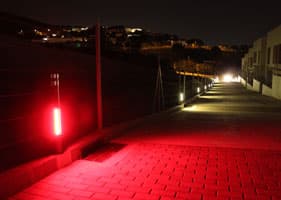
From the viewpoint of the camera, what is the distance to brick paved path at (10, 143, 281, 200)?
4.39 meters

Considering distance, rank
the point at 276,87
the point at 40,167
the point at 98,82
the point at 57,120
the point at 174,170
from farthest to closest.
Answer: the point at 276,87 → the point at 98,82 → the point at 57,120 → the point at 174,170 → the point at 40,167

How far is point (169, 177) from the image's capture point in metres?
5.09

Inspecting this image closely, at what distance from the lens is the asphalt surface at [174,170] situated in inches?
175

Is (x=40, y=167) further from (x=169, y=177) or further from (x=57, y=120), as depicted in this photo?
(x=169, y=177)

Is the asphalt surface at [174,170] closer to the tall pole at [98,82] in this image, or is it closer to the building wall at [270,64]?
the tall pole at [98,82]

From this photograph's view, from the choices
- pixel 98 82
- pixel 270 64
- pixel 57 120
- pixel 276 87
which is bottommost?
pixel 276 87

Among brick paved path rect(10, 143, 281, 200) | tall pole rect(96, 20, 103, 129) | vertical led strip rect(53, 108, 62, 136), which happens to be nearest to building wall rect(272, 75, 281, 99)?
brick paved path rect(10, 143, 281, 200)

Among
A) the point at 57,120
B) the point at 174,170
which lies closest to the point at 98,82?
the point at 57,120

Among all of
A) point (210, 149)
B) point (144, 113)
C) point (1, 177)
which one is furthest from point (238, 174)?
point (144, 113)

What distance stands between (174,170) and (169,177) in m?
0.39

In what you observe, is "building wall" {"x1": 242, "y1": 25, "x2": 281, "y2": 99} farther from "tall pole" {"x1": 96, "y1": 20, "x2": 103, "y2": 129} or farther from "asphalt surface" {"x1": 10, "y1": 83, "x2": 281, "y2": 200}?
"tall pole" {"x1": 96, "y1": 20, "x2": 103, "y2": 129}

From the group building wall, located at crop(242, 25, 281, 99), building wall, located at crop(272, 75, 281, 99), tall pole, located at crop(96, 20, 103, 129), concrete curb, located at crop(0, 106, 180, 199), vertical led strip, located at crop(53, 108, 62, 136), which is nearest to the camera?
concrete curb, located at crop(0, 106, 180, 199)

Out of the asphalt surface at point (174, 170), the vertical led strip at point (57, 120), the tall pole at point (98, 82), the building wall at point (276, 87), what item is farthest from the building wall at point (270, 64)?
the vertical led strip at point (57, 120)

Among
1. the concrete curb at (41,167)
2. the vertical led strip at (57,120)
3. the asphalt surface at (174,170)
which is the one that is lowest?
the asphalt surface at (174,170)
